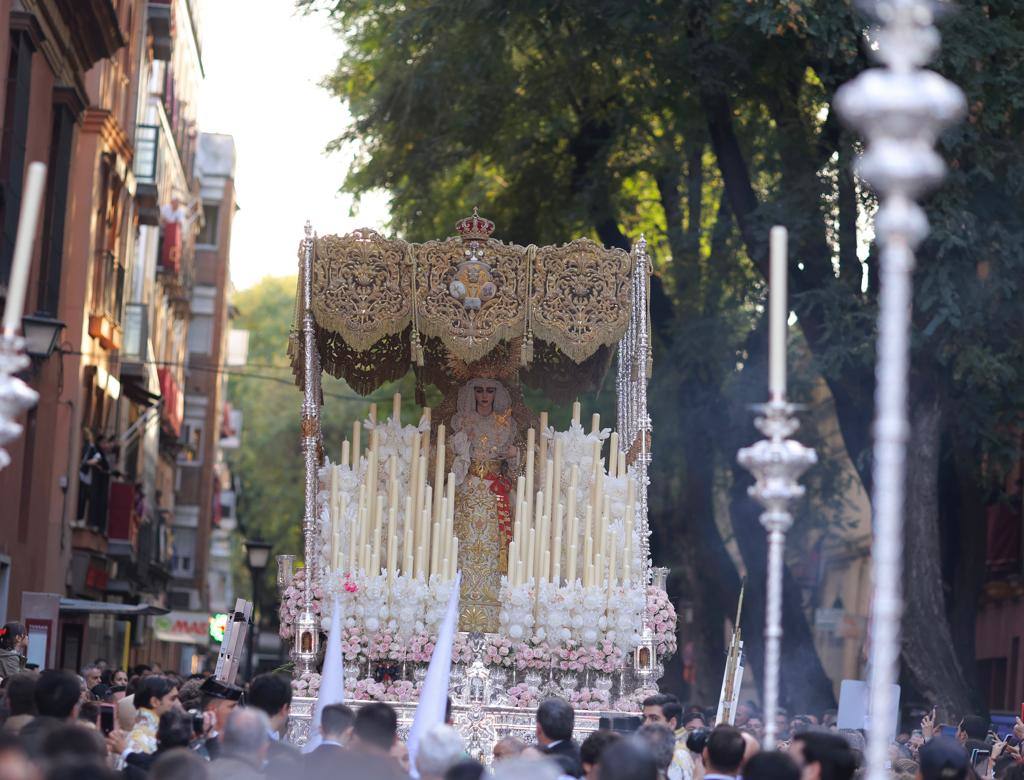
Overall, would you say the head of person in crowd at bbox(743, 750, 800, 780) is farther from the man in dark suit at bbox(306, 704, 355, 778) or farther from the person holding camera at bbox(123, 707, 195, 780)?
the person holding camera at bbox(123, 707, 195, 780)

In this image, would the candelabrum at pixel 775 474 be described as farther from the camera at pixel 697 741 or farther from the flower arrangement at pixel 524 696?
the flower arrangement at pixel 524 696

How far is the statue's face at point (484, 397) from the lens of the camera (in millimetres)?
15930

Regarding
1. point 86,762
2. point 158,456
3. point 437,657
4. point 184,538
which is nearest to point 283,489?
point 184,538

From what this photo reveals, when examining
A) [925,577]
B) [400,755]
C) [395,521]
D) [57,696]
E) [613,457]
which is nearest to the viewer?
[57,696]

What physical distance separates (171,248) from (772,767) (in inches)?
1475

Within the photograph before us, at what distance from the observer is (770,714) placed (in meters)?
7.35

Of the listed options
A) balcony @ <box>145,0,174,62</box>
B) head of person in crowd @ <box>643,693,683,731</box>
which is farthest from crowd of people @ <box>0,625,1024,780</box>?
balcony @ <box>145,0,174,62</box>

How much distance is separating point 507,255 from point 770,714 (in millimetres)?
8112

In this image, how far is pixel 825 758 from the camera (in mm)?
7375

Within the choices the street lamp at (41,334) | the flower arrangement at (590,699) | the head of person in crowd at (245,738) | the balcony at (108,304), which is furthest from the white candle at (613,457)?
the balcony at (108,304)

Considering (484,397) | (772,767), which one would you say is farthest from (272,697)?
(484,397)

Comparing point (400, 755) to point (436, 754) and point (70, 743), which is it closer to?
point (436, 754)

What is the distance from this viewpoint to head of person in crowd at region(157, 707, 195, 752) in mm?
8508

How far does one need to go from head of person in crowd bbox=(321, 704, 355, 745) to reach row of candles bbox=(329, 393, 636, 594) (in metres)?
6.13
